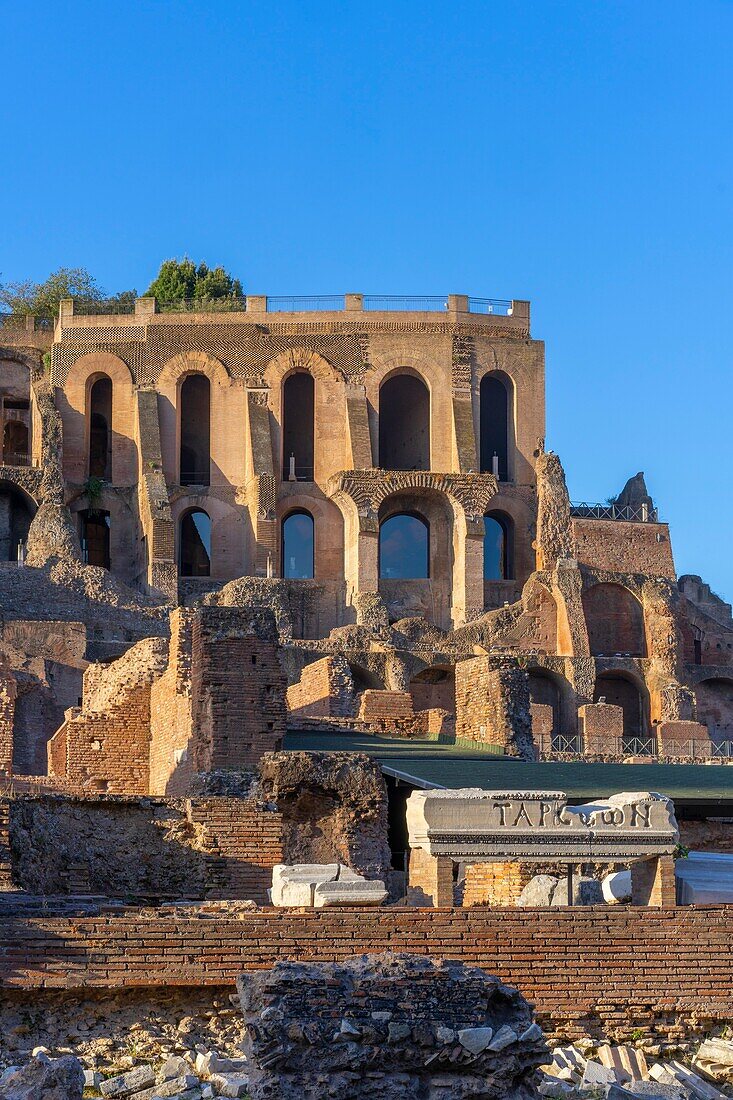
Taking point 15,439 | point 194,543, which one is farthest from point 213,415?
point 15,439

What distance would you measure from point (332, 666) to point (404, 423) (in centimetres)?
3629

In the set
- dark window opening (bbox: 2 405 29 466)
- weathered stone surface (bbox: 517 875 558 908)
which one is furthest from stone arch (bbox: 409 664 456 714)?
weathered stone surface (bbox: 517 875 558 908)

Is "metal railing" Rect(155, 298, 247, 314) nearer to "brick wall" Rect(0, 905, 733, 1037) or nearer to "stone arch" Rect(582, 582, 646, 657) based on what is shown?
"stone arch" Rect(582, 582, 646, 657)

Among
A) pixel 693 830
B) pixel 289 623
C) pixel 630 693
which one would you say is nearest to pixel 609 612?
pixel 630 693

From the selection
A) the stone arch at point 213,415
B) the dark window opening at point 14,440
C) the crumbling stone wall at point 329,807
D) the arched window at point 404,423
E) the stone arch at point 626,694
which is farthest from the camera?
the dark window opening at point 14,440

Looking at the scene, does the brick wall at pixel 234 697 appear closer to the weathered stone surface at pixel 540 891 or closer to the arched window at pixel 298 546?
the weathered stone surface at pixel 540 891

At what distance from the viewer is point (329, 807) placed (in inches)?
753

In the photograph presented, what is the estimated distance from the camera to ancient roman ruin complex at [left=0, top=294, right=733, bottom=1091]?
49.2 ft

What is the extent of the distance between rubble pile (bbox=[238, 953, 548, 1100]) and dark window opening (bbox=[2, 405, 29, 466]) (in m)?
55.5

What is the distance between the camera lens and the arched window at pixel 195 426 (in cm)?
6431

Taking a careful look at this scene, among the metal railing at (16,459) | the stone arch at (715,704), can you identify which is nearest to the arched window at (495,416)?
the stone arch at (715,704)

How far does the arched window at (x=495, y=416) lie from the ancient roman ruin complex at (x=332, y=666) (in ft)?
0.38

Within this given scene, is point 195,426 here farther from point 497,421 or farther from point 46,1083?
point 46,1083

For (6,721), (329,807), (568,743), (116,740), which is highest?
(568,743)
